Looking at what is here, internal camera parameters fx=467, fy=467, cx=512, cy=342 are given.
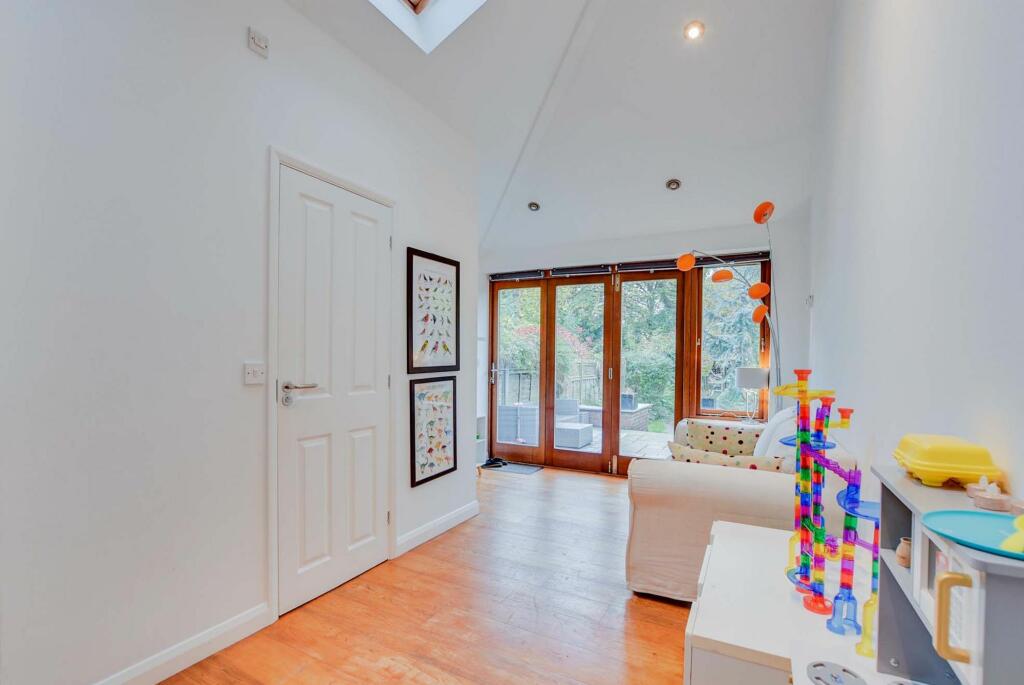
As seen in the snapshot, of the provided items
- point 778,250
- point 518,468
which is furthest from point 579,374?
point 778,250

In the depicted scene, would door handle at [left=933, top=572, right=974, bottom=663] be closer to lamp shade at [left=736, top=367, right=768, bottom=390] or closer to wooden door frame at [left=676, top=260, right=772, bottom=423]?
lamp shade at [left=736, top=367, right=768, bottom=390]

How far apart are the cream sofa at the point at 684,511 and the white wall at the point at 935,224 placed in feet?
1.40

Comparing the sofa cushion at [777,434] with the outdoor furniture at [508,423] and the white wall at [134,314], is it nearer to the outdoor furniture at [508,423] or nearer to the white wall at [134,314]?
the white wall at [134,314]

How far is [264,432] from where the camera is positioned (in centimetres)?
212

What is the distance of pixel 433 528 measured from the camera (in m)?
3.14

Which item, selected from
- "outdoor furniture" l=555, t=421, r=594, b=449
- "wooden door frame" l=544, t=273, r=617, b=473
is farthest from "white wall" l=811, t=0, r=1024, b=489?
"outdoor furniture" l=555, t=421, r=594, b=449

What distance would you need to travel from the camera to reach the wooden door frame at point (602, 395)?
4.98m

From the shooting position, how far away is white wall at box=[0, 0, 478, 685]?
1.47m

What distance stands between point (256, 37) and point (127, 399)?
1.64 meters

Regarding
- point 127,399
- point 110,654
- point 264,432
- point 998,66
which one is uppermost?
point 998,66

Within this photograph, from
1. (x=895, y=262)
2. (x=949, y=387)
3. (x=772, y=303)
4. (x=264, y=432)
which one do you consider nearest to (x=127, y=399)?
(x=264, y=432)

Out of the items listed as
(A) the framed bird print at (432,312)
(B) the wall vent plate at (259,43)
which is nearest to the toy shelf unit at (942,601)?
(A) the framed bird print at (432,312)

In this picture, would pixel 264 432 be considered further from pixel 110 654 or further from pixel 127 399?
pixel 110 654

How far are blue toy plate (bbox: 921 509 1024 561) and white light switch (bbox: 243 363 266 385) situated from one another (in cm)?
224
